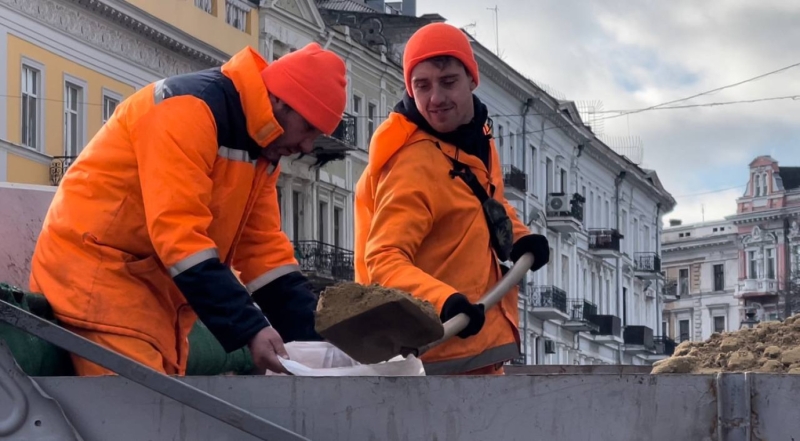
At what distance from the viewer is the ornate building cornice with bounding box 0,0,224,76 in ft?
89.8

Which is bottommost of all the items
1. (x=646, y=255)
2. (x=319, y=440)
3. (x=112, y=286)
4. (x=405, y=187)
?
(x=319, y=440)

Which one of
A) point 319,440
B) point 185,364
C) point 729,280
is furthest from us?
point 729,280

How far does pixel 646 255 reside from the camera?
68.4 metres

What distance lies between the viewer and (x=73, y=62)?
28234 millimetres

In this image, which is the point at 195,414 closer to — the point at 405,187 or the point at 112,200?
the point at 112,200

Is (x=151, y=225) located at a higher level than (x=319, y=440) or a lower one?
higher

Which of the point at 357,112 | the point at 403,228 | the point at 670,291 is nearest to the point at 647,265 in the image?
the point at 670,291

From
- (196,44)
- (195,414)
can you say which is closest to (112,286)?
(195,414)

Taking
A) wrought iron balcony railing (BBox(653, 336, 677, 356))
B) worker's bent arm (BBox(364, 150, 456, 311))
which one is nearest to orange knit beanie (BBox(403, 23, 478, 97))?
worker's bent arm (BBox(364, 150, 456, 311))

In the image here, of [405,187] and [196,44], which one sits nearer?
[405,187]

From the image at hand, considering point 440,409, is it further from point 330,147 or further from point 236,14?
point 330,147

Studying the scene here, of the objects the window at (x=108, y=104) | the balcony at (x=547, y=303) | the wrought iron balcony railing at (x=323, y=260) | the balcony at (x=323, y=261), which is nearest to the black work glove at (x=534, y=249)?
the window at (x=108, y=104)

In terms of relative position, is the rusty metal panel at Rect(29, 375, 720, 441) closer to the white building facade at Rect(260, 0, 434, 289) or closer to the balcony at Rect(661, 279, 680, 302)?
the white building facade at Rect(260, 0, 434, 289)

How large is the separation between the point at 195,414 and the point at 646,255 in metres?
66.4
